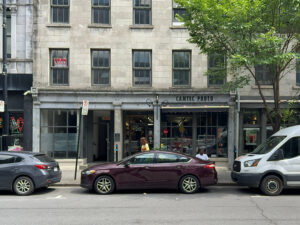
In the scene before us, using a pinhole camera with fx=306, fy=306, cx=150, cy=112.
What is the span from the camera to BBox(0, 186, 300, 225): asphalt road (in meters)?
7.09

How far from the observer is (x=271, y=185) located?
10.1m

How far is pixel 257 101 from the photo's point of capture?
15.9 metres

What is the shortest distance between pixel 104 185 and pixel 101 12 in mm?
10030

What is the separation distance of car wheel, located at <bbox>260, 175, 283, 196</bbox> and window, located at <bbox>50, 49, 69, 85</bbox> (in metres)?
11.0

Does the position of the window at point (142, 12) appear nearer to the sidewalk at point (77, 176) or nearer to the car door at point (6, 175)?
the sidewalk at point (77, 176)

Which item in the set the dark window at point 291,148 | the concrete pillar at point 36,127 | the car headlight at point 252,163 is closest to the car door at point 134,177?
the car headlight at point 252,163

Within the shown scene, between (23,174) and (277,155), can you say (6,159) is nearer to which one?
(23,174)

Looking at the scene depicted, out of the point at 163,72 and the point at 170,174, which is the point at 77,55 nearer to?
the point at 163,72

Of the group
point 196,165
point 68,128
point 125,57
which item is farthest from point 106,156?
point 196,165

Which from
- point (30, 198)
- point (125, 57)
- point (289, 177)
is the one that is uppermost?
point (125, 57)

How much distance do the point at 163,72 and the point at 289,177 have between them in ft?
28.1

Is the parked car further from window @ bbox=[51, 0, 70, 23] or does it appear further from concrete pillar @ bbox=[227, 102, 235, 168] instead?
concrete pillar @ bbox=[227, 102, 235, 168]

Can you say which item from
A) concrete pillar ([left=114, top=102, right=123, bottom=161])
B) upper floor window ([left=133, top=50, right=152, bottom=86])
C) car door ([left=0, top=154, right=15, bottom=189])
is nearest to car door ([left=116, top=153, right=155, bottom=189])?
car door ([left=0, top=154, right=15, bottom=189])

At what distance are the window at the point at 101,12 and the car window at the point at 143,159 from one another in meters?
8.97
